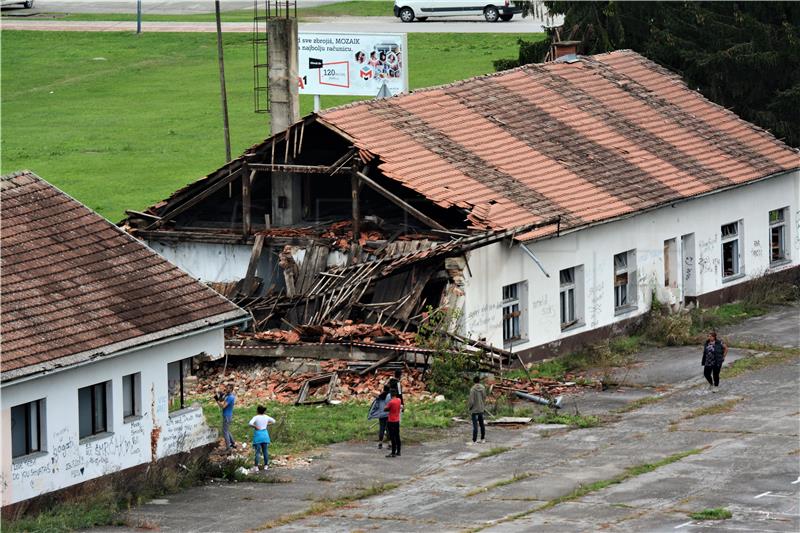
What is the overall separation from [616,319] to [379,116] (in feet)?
21.5

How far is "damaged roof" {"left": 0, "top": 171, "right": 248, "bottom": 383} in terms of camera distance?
1062 inches

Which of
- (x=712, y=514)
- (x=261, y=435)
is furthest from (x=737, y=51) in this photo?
(x=712, y=514)

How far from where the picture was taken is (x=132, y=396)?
28.4 metres

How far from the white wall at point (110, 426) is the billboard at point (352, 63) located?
20861mm

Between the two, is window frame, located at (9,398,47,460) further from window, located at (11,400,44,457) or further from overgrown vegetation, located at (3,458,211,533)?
overgrown vegetation, located at (3,458,211,533)

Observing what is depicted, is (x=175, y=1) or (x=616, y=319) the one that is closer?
(x=616, y=319)

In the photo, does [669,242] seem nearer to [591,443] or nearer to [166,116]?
[591,443]

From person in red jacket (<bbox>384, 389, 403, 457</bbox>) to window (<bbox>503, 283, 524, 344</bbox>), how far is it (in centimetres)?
702

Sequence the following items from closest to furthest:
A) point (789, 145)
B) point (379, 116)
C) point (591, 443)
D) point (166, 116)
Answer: point (591, 443) < point (379, 116) < point (789, 145) < point (166, 116)

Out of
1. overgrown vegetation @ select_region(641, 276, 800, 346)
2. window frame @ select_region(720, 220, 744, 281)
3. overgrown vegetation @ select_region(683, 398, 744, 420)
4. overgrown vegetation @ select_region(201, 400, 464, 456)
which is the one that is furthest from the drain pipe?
window frame @ select_region(720, 220, 744, 281)

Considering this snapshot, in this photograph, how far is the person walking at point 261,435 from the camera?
94.6 feet

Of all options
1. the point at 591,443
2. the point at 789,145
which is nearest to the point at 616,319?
the point at 591,443

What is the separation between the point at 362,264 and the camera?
3612 centimetres

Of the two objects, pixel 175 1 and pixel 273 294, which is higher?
pixel 175 1
